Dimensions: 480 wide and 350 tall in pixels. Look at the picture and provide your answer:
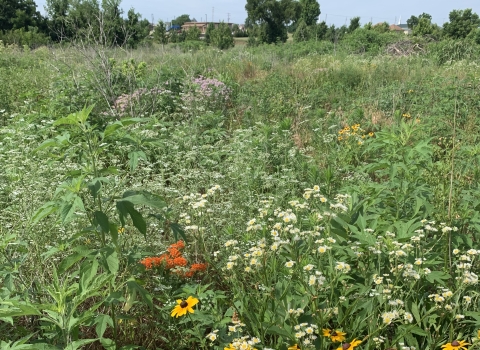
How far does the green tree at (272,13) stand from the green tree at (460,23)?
19.2 metres

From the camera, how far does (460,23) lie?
32375mm

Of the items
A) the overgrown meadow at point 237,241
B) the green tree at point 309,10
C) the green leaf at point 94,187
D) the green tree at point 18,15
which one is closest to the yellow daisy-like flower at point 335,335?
the overgrown meadow at point 237,241

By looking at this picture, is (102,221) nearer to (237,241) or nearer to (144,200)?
(144,200)

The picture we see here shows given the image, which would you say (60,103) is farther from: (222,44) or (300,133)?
(222,44)

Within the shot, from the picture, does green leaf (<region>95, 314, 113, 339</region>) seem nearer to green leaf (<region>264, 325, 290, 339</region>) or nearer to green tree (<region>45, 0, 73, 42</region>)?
green leaf (<region>264, 325, 290, 339</region>)

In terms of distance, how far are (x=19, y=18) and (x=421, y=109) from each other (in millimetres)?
39057

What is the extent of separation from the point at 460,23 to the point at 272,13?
23.8m

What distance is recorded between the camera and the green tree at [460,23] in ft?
105

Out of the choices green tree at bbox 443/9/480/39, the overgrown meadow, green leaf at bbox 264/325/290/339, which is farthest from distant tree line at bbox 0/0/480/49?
green leaf at bbox 264/325/290/339

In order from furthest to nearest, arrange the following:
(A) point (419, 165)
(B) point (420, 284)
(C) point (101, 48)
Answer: (C) point (101, 48) < (A) point (419, 165) < (B) point (420, 284)

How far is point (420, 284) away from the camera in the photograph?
231 centimetres

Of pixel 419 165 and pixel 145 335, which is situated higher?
pixel 419 165

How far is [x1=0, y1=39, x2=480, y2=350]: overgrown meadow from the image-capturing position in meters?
1.89

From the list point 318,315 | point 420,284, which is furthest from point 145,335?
point 420,284
